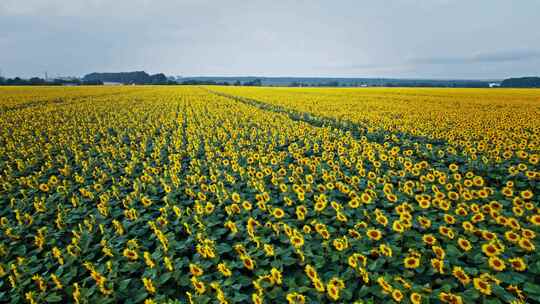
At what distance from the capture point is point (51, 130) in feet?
36.6

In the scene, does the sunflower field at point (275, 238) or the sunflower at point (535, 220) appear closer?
the sunflower field at point (275, 238)

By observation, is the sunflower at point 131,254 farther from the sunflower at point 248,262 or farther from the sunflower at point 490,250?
the sunflower at point 490,250

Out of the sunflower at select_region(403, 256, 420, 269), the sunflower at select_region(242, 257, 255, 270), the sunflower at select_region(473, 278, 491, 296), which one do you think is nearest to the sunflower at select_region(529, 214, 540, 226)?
the sunflower at select_region(473, 278, 491, 296)

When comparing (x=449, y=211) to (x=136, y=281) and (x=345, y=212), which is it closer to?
(x=345, y=212)

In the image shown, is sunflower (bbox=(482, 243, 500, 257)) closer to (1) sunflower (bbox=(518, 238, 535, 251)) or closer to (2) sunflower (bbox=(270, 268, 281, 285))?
(1) sunflower (bbox=(518, 238, 535, 251))

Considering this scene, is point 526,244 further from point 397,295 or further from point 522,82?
point 522,82

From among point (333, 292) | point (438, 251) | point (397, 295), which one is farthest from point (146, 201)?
point (438, 251)

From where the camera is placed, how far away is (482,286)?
2418mm

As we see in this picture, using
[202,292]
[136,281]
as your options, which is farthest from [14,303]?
[202,292]

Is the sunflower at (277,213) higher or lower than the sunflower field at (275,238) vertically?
higher

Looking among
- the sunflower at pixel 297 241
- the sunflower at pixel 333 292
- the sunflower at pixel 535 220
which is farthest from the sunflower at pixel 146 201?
the sunflower at pixel 535 220

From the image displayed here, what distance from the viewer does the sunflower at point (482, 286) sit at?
93.0 inches

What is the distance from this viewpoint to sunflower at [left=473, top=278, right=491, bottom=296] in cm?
236

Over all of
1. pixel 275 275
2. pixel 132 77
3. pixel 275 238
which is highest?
pixel 132 77
